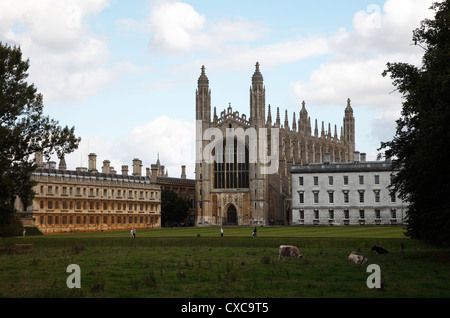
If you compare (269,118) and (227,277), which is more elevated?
(269,118)

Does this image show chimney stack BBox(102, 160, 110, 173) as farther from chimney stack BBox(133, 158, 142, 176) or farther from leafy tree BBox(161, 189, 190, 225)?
leafy tree BBox(161, 189, 190, 225)

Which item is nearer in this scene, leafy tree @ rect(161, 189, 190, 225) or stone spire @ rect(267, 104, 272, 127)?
leafy tree @ rect(161, 189, 190, 225)

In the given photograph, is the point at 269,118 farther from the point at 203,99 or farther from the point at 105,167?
the point at 105,167

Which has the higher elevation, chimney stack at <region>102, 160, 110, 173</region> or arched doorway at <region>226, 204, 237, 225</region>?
chimney stack at <region>102, 160, 110, 173</region>

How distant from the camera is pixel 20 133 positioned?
3659cm

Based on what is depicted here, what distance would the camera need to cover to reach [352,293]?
57.4ft

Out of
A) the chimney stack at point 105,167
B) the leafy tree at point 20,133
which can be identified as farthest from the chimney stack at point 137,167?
the leafy tree at point 20,133

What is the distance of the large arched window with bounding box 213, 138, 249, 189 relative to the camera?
108 metres

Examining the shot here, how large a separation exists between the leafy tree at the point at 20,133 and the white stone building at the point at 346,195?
58620mm

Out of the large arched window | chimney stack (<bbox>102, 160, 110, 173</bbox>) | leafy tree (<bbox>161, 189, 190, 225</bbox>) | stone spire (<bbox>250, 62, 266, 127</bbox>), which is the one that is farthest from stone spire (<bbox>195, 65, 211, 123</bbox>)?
Result: chimney stack (<bbox>102, 160, 110, 173</bbox>)

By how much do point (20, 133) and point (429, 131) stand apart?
74.7 feet

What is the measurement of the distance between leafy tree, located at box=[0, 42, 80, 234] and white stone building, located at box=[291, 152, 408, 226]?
192 feet

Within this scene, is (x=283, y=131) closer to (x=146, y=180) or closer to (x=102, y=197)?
(x=146, y=180)

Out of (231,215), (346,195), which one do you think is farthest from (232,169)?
(346,195)
